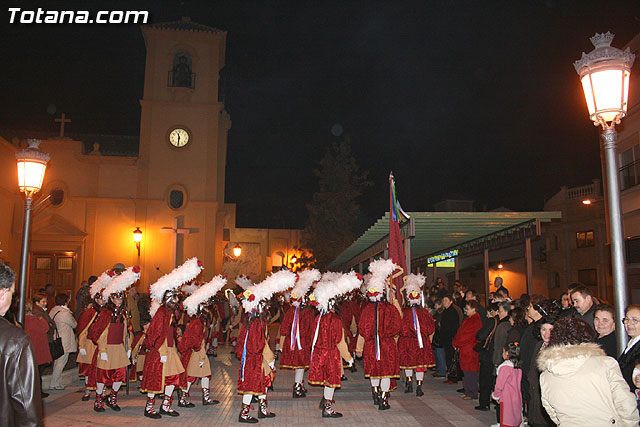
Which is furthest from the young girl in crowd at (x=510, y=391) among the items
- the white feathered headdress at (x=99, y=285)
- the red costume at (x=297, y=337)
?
the white feathered headdress at (x=99, y=285)

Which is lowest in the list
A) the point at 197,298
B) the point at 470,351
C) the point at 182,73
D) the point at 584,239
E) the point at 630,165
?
the point at 470,351

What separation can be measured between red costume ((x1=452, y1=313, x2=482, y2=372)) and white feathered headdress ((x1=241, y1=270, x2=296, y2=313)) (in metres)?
3.69

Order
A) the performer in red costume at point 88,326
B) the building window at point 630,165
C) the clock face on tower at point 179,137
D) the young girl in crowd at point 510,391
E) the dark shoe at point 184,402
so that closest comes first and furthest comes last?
1. the young girl in crowd at point 510,391
2. the dark shoe at point 184,402
3. the performer in red costume at point 88,326
4. the building window at point 630,165
5. the clock face on tower at point 179,137

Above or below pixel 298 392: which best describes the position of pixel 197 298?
above

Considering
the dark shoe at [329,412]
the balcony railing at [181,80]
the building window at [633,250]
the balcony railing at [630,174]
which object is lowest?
the dark shoe at [329,412]

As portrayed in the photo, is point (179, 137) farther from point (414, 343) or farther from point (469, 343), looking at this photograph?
point (469, 343)

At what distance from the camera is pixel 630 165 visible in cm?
1925

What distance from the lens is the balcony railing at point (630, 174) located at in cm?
1900

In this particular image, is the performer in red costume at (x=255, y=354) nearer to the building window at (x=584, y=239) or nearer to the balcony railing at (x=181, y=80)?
the balcony railing at (x=181, y=80)

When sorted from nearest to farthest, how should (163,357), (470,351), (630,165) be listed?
1. (163,357)
2. (470,351)
3. (630,165)

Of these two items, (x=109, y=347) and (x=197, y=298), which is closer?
(x=109, y=347)

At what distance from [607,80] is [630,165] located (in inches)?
652

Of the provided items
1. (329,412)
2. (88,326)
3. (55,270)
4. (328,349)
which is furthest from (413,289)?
(55,270)

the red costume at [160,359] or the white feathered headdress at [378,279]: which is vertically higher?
the white feathered headdress at [378,279]
